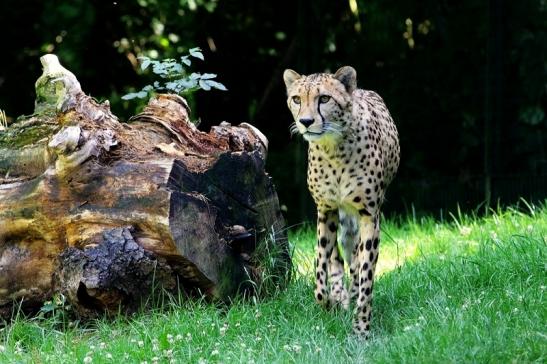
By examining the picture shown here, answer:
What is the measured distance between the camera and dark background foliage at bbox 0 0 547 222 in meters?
6.94

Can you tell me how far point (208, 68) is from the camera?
8.05 m

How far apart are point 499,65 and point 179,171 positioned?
11.8ft

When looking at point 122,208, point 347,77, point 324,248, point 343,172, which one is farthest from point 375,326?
point 122,208

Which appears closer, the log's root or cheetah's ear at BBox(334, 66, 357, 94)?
the log's root

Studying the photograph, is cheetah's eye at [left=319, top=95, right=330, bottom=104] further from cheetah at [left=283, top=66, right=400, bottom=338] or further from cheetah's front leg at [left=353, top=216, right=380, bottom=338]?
cheetah's front leg at [left=353, top=216, right=380, bottom=338]

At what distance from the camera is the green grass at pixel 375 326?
3406 mm

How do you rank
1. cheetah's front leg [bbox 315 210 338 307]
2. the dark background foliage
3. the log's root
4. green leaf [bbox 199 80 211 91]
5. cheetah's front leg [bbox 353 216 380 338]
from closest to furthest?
the log's root, cheetah's front leg [bbox 353 216 380 338], cheetah's front leg [bbox 315 210 338 307], green leaf [bbox 199 80 211 91], the dark background foliage

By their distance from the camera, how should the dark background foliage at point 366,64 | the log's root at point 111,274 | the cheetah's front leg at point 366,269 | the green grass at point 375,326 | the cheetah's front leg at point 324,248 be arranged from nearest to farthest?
1. the green grass at point 375,326
2. the log's root at point 111,274
3. the cheetah's front leg at point 366,269
4. the cheetah's front leg at point 324,248
5. the dark background foliage at point 366,64

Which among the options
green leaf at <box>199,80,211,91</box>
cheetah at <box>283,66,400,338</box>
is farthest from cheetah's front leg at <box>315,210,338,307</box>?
green leaf at <box>199,80,211,91</box>

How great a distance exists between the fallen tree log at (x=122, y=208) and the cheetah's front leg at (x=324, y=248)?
0.75ft

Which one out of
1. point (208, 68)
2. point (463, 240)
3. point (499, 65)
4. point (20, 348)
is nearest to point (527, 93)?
point (499, 65)

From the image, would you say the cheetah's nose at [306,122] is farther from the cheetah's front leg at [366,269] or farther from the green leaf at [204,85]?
the green leaf at [204,85]

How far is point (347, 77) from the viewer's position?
13.7ft

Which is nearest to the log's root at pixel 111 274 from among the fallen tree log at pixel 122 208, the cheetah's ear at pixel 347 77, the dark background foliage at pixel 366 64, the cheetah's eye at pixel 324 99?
the fallen tree log at pixel 122 208
